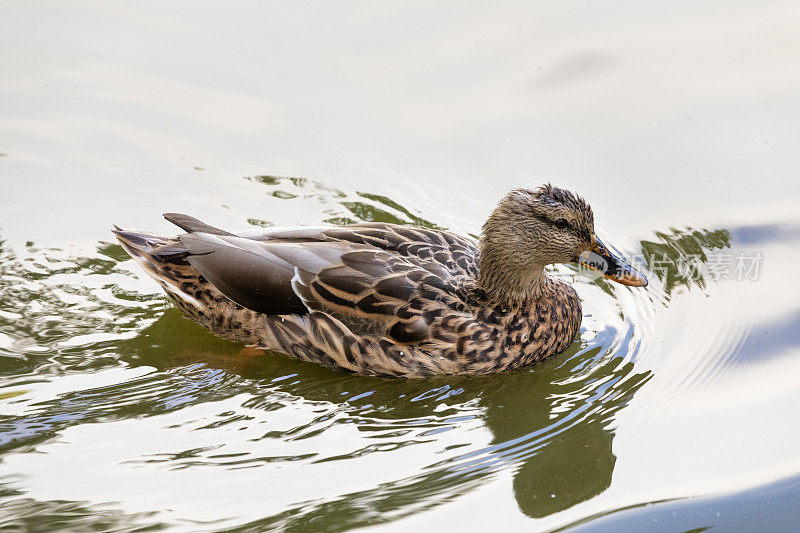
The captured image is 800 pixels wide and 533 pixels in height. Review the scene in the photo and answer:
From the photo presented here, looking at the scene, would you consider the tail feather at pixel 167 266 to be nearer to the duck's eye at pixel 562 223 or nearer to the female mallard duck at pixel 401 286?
the female mallard duck at pixel 401 286

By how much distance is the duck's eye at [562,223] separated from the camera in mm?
6623

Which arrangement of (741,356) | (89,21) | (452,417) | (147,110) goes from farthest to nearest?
(89,21), (147,110), (741,356), (452,417)

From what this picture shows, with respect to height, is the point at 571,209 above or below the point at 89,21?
below

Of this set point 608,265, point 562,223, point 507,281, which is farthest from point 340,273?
point 608,265

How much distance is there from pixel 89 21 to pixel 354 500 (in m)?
6.41

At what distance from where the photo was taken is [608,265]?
685 centimetres

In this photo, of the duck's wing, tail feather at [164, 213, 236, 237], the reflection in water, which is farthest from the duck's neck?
tail feather at [164, 213, 236, 237]

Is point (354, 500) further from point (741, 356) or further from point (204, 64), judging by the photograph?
point (204, 64)

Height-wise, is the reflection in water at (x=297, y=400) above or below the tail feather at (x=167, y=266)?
below

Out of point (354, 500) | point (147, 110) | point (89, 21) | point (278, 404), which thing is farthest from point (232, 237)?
point (89, 21)

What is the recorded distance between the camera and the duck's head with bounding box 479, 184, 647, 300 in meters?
6.61

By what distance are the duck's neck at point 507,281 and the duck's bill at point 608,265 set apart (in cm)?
33

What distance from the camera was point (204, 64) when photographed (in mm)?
9648

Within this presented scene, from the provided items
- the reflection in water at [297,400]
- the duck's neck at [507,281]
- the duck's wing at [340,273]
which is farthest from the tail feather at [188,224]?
the duck's neck at [507,281]
